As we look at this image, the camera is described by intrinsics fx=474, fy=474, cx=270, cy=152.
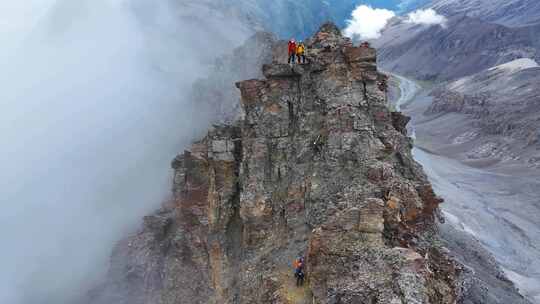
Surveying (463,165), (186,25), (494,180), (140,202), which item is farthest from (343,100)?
(186,25)

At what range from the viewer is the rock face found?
2359 cm

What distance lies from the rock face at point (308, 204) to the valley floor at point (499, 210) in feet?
141

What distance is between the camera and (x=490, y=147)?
439ft

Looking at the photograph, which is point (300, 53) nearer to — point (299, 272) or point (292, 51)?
point (292, 51)

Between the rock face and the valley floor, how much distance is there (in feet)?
141

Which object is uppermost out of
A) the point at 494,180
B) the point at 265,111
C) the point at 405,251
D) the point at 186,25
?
the point at 186,25

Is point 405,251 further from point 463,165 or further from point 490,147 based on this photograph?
point 490,147

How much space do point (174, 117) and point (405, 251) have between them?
49.5 m

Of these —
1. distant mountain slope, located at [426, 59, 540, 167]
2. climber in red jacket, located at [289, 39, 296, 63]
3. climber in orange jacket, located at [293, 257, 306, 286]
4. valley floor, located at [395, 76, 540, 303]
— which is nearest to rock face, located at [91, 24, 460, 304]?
Result: climber in orange jacket, located at [293, 257, 306, 286]

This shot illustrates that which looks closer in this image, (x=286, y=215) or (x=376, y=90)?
(x=286, y=215)

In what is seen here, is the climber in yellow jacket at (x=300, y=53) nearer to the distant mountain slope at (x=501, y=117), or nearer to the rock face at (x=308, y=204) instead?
the rock face at (x=308, y=204)

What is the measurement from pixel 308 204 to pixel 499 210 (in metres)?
76.6

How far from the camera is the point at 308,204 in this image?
28828 millimetres

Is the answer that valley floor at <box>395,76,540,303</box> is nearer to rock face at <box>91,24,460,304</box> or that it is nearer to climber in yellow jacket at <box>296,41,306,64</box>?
rock face at <box>91,24,460,304</box>
